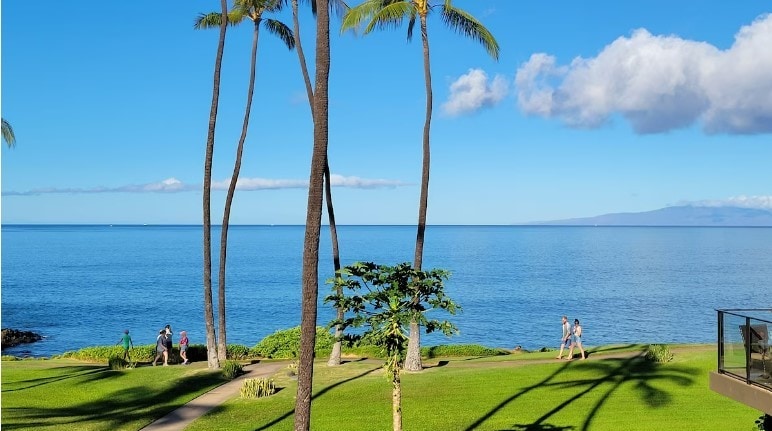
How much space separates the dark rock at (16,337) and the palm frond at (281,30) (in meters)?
37.5

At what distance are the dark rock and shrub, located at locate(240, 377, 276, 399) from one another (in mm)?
39743

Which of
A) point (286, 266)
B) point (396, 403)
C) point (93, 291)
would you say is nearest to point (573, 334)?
point (396, 403)

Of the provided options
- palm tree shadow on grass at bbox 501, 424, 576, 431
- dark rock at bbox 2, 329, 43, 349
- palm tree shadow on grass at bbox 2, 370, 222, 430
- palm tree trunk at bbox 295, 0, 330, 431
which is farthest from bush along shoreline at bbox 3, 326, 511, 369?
dark rock at bbox 2, 329, 43, 349

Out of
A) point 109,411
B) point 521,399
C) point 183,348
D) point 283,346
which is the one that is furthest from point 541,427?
point 283,346

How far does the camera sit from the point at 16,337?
2255 inches

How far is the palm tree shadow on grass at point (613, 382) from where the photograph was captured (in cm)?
1988

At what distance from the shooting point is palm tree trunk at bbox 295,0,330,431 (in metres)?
13.4

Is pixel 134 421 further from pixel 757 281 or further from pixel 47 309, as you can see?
pixel 757 281

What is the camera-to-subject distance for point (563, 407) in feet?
68.8

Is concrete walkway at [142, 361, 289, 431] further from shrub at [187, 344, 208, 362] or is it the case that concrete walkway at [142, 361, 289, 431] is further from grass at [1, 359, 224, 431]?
shrub at [187, 344, 208, 362]

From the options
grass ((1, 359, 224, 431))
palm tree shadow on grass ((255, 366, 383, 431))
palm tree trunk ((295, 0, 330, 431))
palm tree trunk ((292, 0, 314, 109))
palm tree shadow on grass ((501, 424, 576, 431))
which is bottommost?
grass ((1, 359, 224, 431))

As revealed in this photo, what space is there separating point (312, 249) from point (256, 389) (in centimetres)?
→ 1142

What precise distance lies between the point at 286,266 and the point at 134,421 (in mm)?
118916

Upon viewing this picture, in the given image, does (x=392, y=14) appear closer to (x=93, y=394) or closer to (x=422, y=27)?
(x=422, y=27)
